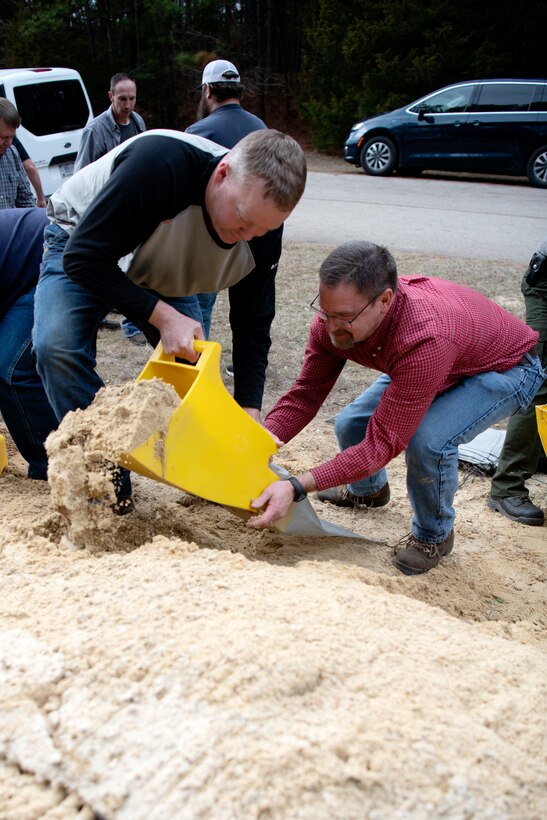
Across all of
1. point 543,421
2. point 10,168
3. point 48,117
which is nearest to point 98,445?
point 543,421

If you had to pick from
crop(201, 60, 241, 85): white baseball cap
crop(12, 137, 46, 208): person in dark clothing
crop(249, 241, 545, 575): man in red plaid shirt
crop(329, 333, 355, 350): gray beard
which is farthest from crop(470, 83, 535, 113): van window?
crop(329, 333, 355, 350): gray beard

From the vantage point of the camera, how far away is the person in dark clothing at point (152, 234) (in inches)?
93.0

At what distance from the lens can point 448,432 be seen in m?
3.00

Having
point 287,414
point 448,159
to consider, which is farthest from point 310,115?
point 287,414

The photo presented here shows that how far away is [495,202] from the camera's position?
38.3 feet

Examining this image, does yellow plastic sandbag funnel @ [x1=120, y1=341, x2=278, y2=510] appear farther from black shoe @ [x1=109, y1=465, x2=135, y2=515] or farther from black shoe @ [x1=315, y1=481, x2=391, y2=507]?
black shoe @ [x1=315, y1=481, x2=391, y2=507]

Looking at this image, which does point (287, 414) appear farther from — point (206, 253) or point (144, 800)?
point (144, 800)

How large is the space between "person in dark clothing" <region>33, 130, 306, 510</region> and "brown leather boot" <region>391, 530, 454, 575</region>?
3.85 feet

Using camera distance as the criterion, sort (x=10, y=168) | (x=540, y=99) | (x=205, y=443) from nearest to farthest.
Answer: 1. (x=205, y=443)
2. (x=10, y=168)
3. (x=540, y=99)

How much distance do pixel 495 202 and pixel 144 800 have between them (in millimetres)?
11683

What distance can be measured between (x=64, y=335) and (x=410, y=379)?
4.19ft

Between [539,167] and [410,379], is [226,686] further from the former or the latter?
[539,167]

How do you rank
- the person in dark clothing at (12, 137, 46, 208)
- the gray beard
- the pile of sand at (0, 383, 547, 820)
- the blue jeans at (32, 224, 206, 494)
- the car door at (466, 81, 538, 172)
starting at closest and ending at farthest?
the pile of sand at (0, 383, 547, 820) → the blue jeans at (32, 224, 206, 494) → the gray beard → the person in dark clothing at (12, 137, 46, 208) → the car door at (466, 81, 538, 172)

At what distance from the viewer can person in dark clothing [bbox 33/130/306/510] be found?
7.75 ft
